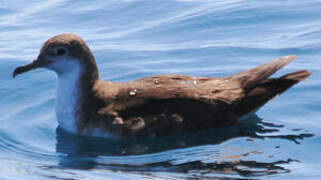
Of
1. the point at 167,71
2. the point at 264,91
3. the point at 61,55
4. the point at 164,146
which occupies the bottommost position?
the point at 164,146

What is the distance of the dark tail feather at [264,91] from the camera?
29.8 ft

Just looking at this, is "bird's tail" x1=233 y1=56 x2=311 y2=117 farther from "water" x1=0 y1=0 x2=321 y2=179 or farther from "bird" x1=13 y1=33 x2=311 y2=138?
"water" x1=0 y1=0 x2=321 y2=179

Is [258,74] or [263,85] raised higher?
[258,74]

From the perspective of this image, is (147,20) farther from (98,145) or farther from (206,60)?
(98,145)

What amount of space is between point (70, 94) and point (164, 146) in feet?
Answer: 4.34

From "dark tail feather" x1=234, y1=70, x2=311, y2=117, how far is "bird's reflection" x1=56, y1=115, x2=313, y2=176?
0.24 meters

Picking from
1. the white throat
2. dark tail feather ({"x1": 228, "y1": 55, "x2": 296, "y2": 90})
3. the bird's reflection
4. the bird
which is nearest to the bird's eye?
the bird

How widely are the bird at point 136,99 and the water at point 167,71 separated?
15 centimetres

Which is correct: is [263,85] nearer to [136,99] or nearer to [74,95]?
[136,99]

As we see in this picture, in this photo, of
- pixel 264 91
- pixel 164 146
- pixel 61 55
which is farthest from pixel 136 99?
pixel 264 91

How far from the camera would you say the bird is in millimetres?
8656

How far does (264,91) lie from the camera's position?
9.15 meters

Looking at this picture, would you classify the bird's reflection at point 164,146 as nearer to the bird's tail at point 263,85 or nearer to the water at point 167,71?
the water at point 167,71

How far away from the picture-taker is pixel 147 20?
13.8m
